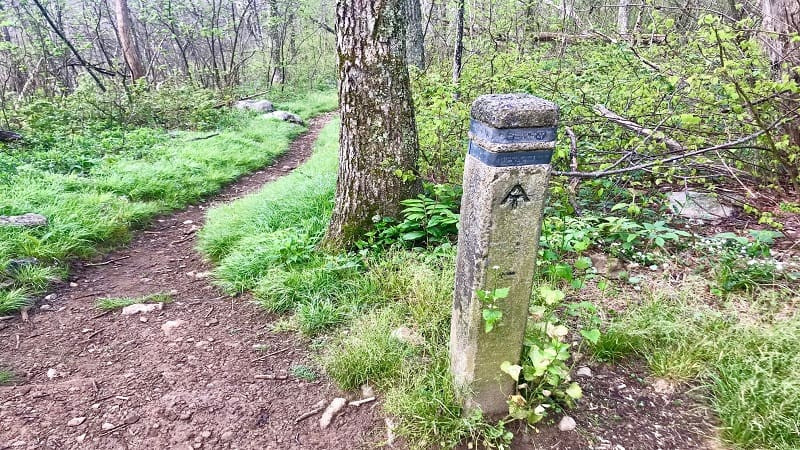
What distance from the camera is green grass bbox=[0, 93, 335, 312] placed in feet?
13.8

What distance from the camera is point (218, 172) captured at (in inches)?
282

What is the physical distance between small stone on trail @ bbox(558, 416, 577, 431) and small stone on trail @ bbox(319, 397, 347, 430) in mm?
1104

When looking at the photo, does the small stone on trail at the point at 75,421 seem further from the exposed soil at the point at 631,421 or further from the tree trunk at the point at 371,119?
the exposed soil at the point at 631,421

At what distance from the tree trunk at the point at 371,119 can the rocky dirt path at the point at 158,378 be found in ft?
3.71

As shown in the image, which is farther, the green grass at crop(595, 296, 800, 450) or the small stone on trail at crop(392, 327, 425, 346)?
the small stone on trail at crop(392, 327, 425, 346)

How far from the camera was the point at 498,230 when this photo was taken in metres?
1.84

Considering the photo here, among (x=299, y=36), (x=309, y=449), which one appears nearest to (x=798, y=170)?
(x=309, y=449)

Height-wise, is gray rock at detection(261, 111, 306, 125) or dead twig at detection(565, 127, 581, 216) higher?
dead twig at detection(565, 127, 581, 216)

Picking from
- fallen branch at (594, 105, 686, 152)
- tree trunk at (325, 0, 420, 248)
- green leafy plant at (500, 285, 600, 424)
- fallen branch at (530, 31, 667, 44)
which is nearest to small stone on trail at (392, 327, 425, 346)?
green leafy plant at (500, 285, 600, 424)

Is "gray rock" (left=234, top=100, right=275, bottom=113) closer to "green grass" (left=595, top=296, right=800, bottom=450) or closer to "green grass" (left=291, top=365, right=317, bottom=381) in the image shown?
"green grass" (left=291, top=365, right=317, bottom=381)

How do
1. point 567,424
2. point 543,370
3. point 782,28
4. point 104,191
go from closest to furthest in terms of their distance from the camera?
point 543,370, point 567,424, point 782,28, point 104,191

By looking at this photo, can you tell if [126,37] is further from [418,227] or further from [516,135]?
[516,135]

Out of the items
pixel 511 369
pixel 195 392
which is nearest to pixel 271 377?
pixel 195 392

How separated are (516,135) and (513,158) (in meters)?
0.08
